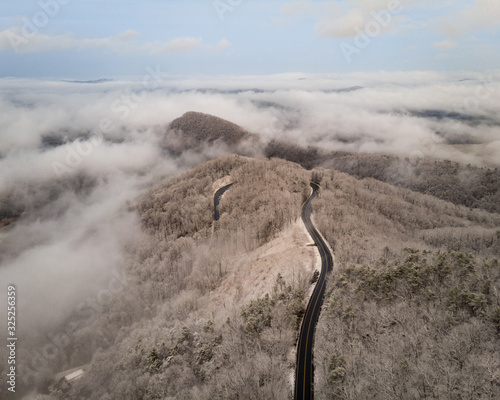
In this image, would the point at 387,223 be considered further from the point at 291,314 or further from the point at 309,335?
the point at 309,335

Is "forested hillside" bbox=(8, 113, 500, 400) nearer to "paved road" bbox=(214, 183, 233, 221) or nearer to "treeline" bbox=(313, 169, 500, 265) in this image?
"treeline" bbox=(313, 169, 500, 265)

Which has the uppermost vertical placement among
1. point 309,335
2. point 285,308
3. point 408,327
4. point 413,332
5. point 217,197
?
point 413,332

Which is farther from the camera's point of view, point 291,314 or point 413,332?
point 291,314

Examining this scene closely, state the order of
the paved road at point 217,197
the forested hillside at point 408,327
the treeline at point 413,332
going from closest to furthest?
the treeline at point 413,332 < the forested hillside at point 408,327 < the paved road at point 217,197

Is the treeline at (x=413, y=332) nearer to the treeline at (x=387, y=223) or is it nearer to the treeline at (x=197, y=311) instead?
the treeline at (x=197, y=311)

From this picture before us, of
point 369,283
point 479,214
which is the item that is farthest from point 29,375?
point 479,214

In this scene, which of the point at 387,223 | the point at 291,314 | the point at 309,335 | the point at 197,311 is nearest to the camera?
the point at 309,335

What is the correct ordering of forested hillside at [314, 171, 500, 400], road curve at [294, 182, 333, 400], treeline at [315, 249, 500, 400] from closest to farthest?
treeline at [315, 249, 500, 400]
forested hillside at [314, 171, 500, 400]
road curve at [294, 182, 333, 400]

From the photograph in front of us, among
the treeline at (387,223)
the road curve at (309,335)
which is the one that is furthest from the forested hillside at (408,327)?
the road curve at (309,335)

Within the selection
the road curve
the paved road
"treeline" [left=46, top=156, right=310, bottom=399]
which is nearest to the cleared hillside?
"treeline" [left=46, top=156, right=310, bottom=399]

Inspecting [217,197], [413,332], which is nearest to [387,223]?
[413,332]

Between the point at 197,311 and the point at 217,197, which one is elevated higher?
the point at 217,197
